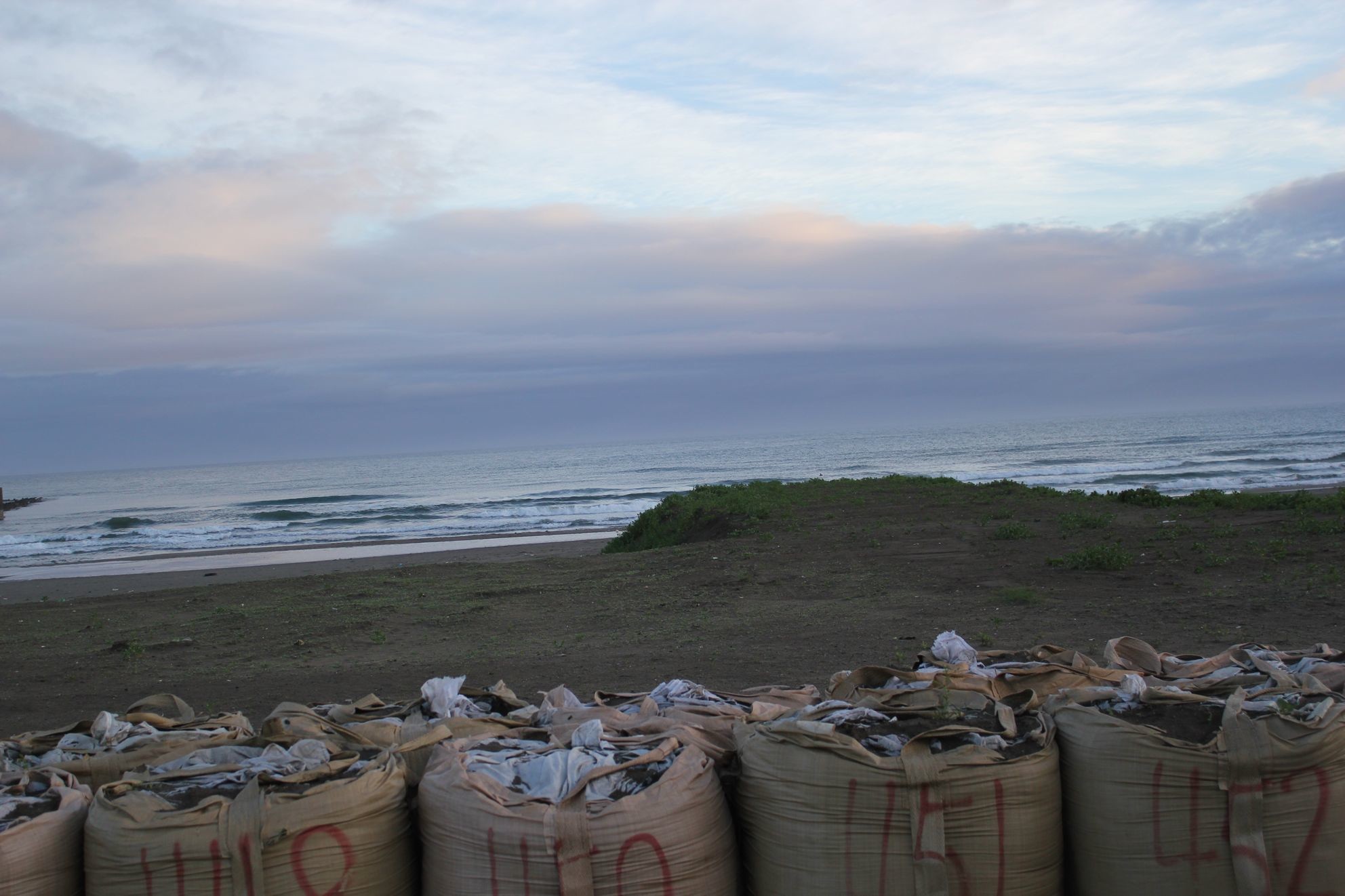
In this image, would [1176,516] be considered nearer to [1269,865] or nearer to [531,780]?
[1269,865]

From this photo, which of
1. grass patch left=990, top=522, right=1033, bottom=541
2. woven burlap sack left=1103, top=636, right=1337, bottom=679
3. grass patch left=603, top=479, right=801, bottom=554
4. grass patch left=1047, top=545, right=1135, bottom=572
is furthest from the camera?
grass patch left=603, top=479, right=801, bottom=554

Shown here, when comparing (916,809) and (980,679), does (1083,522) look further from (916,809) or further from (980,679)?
(916,809)

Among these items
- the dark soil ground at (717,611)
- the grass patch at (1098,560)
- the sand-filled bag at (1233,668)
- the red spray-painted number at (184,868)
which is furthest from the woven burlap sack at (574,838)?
the grass patch at (1098,560)

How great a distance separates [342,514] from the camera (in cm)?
3891

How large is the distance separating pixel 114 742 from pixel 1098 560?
31.0 feet

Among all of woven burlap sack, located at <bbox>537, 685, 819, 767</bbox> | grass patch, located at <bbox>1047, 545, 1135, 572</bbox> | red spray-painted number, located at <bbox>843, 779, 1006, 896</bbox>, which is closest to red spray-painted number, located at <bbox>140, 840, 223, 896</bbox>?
woven burlap sack, located at <bbox>537, 685, 819, 767</bbox>

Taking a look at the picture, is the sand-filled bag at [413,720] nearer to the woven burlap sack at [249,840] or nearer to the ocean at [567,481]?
the woven burlap sack at [249,840]

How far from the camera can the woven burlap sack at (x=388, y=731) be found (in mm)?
3131

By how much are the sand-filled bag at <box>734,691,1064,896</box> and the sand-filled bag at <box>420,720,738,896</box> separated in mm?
181

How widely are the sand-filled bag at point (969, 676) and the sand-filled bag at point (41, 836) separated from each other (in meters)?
2.52

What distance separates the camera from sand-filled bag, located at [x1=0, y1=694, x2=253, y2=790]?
3.24 m

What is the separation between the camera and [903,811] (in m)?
2.68

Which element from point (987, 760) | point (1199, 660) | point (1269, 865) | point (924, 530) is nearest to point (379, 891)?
point (987, 760)

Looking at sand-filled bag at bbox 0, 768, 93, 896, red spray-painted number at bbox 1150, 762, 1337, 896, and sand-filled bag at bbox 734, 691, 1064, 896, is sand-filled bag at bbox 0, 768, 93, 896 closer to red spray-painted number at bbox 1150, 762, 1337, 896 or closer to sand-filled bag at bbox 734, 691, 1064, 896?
sand-filled bag at bbox 734, 691, 1064, 896
